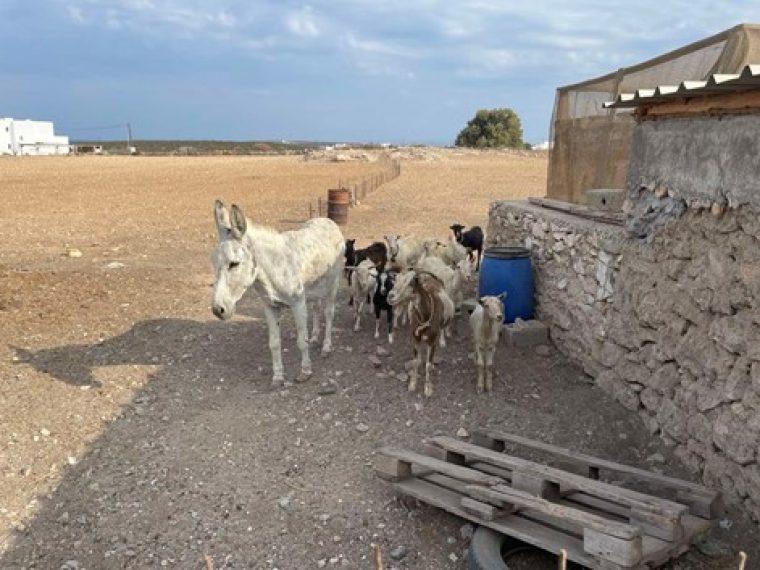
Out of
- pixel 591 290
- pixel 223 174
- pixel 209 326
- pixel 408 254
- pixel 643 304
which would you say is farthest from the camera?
pixel 223 174

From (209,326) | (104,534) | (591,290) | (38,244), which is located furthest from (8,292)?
(591,290)

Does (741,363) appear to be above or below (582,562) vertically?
above

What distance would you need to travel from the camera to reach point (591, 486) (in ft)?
15.7

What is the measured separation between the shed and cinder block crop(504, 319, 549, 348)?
2339 millimetres

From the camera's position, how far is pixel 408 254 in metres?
10.7

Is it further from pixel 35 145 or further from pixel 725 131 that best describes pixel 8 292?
pixel 35 145

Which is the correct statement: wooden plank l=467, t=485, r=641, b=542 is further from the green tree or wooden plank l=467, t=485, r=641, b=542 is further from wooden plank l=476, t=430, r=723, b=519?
the green tree

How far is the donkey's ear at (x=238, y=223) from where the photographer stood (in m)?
7.03

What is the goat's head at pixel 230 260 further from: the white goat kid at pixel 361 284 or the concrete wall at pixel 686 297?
the concrete wall at pixel 686 297

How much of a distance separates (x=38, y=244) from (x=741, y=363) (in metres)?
15.5

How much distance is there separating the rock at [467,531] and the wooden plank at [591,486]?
521 mm

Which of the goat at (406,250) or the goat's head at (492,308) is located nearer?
the goat's head at (492,308)

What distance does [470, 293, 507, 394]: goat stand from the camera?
7324 millimetres

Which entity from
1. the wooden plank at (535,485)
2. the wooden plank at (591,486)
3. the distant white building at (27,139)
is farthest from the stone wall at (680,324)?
the distant white building at (27,139)
